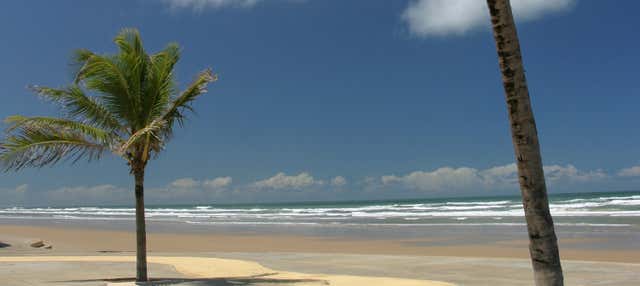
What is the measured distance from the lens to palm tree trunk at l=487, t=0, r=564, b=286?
4594 millimetres

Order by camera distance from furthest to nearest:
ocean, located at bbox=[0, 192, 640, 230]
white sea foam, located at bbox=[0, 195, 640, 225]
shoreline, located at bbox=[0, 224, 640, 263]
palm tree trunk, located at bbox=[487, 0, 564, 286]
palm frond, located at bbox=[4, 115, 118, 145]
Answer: white sea foam, located at bbox=[0, 195, 640, 225] → ocean, located at bbox=[0, 192, 640, 230] → shoreline, located at bbox=[0, 224, 640, 263] → palm frond, located at bbox=[4, 115, 118, 145] → palm tree trunk, located at bbox=[487, 0, 564, 286]

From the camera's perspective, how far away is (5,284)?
30.7 ft

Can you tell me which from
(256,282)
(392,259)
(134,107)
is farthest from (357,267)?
(134,107)

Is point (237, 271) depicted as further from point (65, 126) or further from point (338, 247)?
point (338, 247)

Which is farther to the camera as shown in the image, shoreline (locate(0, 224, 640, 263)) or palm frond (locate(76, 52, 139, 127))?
shoreline (locate(0, 224, 640, 263))

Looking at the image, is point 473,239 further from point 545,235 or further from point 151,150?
point 545,235

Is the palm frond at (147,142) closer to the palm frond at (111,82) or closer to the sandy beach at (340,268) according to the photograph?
the palm frond at (111,82)

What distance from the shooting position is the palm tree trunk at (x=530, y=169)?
459cm

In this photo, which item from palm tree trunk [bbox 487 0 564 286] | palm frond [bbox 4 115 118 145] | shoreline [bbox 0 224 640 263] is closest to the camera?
palm tree trunk [bbox 487 0 564 286]

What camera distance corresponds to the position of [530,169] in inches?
182

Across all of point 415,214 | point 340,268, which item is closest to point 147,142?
point 340,268

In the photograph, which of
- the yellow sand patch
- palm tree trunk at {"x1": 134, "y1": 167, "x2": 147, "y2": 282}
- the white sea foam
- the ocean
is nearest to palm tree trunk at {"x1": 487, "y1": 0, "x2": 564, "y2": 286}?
the yellow sand patch

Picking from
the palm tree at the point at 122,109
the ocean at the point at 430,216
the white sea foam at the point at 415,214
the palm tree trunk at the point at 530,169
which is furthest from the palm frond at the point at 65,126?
the white sea foam at the point at 415,214

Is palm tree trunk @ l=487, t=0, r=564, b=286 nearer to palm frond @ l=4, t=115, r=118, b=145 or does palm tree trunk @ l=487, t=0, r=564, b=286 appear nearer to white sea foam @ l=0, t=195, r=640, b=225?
palm frond @ l=4, t=115, r=118, b=145
